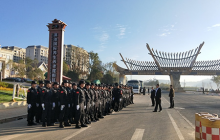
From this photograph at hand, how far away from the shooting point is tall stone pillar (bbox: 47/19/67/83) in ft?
63.7

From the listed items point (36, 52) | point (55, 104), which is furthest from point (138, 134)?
point (36, 52)

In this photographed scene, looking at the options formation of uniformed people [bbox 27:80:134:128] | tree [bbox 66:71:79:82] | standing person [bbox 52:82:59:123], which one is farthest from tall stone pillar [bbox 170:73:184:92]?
standing person [bbox 52:82:59:123]

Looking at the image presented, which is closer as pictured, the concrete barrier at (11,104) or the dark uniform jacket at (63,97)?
the dark uniform jacket at (63,97)

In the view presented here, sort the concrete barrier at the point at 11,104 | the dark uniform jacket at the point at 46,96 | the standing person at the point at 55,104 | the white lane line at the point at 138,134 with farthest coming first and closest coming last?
the concrete barrier at the point at 11,104 < the standing person at the point at 55,104 < the dark uniform jacket at the point at 46,96 < the white lane line at the point at 138,134

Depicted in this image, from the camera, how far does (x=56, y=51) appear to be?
775 inches

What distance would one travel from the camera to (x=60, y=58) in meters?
19.5

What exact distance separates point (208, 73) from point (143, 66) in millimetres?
22286

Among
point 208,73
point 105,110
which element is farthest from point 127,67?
point 105,110

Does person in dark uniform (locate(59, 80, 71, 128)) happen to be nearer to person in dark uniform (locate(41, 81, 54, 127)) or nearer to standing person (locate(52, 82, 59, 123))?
standing person (locate(52, 82, 59, 123))

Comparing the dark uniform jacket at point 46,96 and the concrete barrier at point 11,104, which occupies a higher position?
the dark uniform jacket at point 46,96

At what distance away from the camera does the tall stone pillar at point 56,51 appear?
764 inches

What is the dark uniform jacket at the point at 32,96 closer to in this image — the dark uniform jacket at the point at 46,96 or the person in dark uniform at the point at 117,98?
the dark uniform jacket at the point at 46,96

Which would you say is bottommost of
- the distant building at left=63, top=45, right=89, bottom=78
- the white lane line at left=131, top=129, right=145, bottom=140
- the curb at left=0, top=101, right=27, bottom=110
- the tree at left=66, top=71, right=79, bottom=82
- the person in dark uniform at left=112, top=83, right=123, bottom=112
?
the white lane line at left=131, top=129, right=145, bottom=140

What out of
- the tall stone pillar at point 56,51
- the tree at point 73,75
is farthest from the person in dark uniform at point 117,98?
the tree at point 73,75
